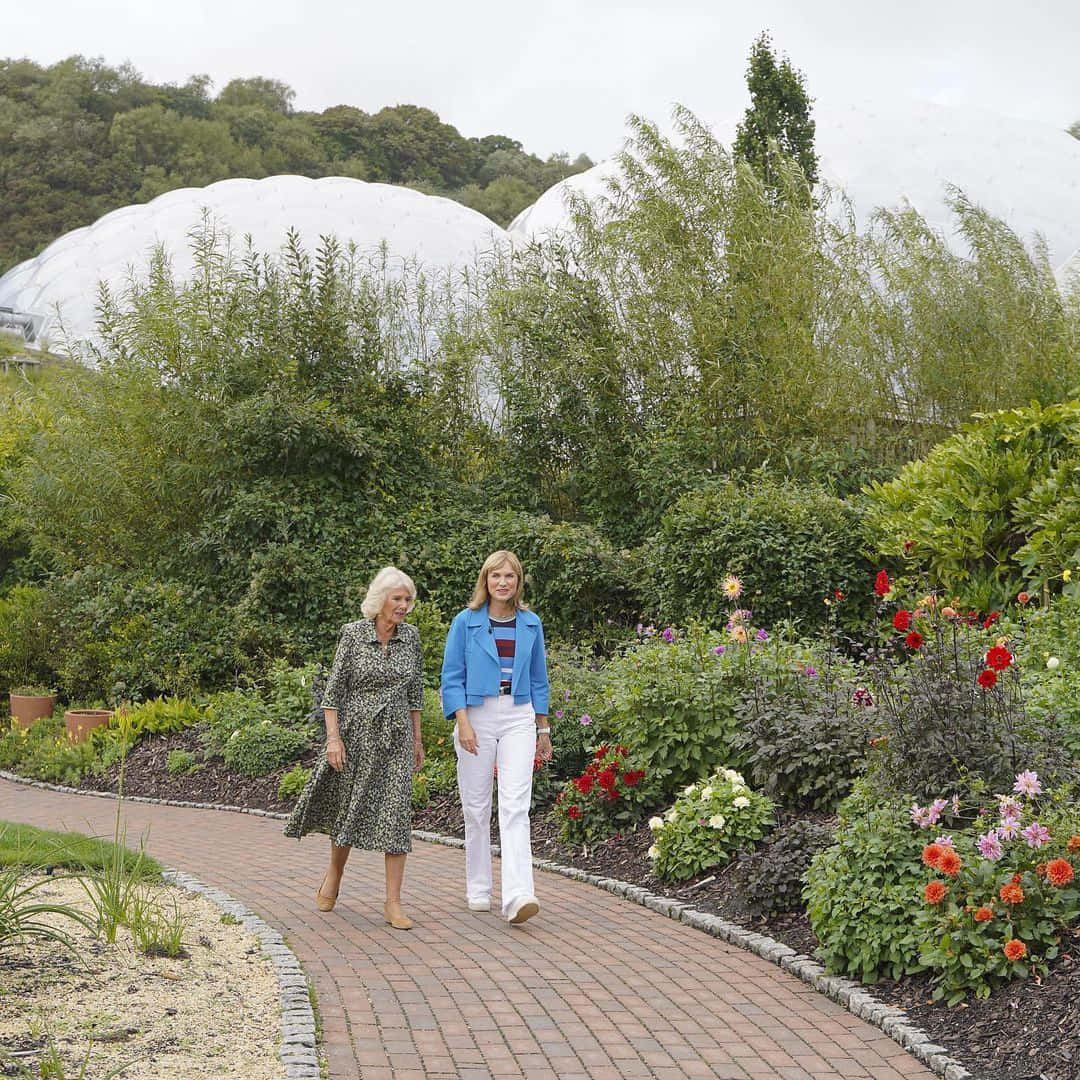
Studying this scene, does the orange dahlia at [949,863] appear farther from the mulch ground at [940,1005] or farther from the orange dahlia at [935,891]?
the mulch ground at [940,1005]

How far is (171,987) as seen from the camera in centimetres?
453

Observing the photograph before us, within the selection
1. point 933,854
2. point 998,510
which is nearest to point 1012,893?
point 933,854

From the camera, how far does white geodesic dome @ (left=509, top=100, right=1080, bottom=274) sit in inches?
886

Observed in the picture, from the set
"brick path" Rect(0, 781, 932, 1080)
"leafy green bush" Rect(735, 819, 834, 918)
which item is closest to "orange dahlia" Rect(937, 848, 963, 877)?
"brick path" Rect(0, 781, 932, 1080)

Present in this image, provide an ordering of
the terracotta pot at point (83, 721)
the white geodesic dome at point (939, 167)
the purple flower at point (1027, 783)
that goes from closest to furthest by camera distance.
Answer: the purple flower at point (1027, 783) → the terracotta pot at point (83, 721) → the white geodesic dome at point (939, 167)

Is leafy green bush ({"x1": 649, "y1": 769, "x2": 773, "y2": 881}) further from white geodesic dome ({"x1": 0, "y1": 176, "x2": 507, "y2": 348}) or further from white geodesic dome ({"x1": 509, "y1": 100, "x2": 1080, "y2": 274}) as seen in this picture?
white geodesic dome ({"x1": 509, "y1": 100, "x2": 1080, "y2": 274})

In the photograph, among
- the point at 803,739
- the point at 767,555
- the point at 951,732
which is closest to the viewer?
the point at 951,732

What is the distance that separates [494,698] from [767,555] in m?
4.44

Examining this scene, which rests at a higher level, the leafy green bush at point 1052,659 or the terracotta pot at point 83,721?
the leafy green bush at point 1052,659

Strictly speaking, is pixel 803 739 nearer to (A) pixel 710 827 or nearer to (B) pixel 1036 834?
(A) pixel 710 827

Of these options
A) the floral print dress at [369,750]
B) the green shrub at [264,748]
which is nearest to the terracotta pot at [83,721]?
the green shrub at [264,748]

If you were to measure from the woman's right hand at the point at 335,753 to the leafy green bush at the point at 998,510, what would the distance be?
4.31 m

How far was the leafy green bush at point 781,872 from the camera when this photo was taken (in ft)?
18.7

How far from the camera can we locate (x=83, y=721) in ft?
39.4
